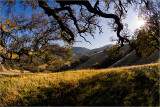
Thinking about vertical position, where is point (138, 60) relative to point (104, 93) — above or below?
below

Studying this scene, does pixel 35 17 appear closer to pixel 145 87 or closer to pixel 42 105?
pixel 42 105

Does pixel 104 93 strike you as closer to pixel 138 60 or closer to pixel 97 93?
pixel 97 93

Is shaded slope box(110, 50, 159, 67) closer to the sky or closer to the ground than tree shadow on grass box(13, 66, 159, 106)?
closer to the ground

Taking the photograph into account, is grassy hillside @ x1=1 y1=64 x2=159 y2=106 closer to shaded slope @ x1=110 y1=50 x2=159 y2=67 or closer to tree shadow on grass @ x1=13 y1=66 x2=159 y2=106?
tree shadow on grass @ x1=13 y1=66 x2=159 y2=106

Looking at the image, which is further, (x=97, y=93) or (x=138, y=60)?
(x=138, y=60)

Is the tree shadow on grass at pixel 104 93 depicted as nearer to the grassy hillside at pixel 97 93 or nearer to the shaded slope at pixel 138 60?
the grassy hillside at pixel 97 93

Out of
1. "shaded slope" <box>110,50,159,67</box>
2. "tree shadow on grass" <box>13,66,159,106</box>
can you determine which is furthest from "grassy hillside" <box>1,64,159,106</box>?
"shaded slope" <box>110,50,159,67</box>

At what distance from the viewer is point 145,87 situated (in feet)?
15.3

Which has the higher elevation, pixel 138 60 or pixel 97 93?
pixel 97 93

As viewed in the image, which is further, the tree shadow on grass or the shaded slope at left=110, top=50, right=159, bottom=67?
the shaded slope at left=110, top=50, right=159, bottom=67

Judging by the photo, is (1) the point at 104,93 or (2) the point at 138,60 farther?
(2) the point at 138,60

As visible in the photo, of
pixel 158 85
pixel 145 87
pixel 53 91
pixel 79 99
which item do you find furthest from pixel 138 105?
pixel 53 91

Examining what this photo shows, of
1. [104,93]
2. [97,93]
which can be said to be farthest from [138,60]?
[97,93]

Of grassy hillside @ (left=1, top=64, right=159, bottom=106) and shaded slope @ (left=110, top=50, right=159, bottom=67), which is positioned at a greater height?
grassy hillside @ (left=1, top=64, right=159, bottom=106)
